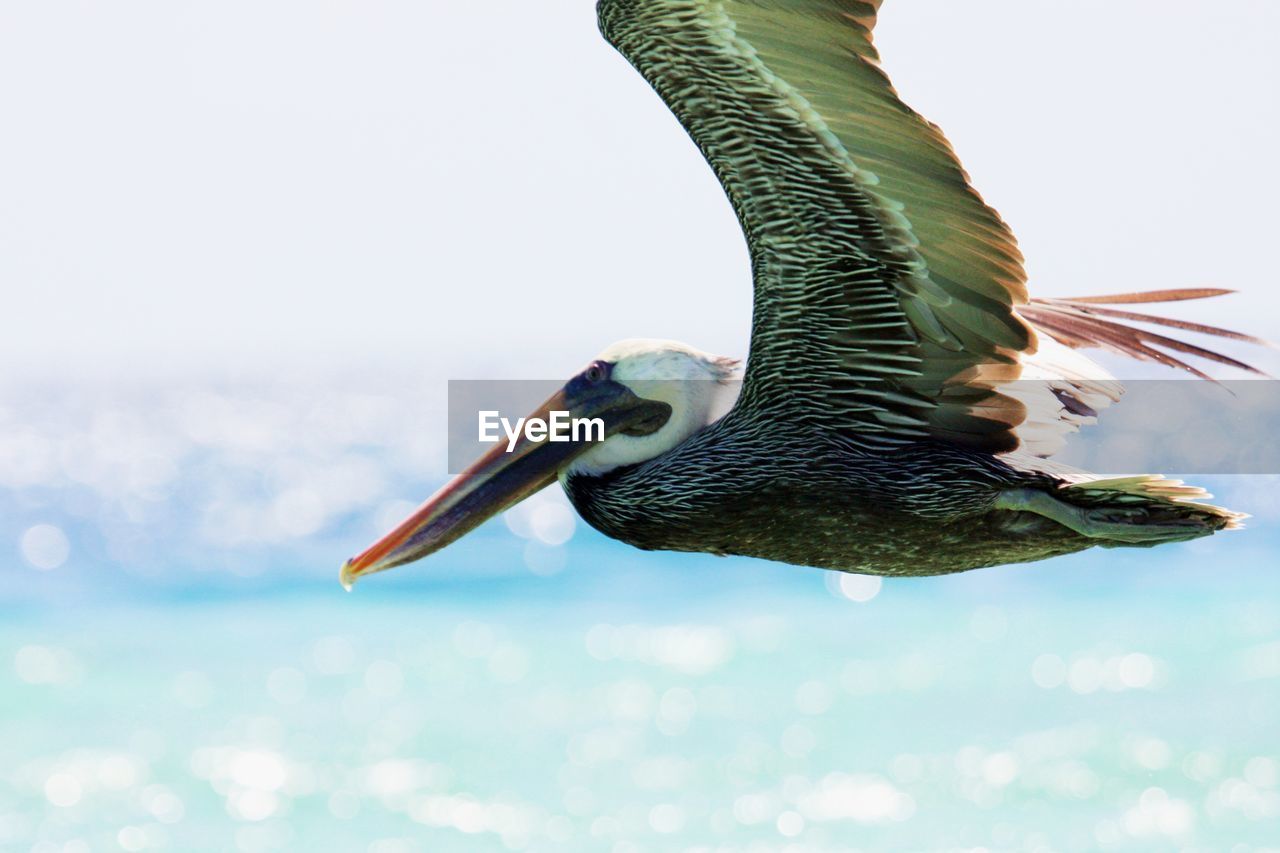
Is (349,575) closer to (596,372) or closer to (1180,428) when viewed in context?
(596,372)

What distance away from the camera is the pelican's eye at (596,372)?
233 inches

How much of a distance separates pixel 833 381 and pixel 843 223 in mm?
571

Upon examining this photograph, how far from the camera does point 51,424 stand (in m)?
43.5

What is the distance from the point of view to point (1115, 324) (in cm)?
635

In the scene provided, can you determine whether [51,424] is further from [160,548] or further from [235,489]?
[160,548]

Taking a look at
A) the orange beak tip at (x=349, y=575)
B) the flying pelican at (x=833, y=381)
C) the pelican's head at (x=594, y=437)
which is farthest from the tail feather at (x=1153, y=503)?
the orange beak tip at (x=349, y=575)

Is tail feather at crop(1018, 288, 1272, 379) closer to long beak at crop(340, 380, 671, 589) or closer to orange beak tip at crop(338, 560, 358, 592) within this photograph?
long beak at crop(340, 380, 671, 589)

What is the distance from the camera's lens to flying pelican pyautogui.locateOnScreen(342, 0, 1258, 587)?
16.1 ft

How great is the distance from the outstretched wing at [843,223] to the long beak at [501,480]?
510mm

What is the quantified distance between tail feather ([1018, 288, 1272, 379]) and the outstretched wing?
676mm

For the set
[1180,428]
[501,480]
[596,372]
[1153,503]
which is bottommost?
[1180,428]

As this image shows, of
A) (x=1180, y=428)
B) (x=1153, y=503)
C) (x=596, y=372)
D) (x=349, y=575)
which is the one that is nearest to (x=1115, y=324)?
(x=1153, y=503)

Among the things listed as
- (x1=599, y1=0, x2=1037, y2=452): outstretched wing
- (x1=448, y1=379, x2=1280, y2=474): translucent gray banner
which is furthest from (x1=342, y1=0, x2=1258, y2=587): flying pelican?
(x1=448, y1=379, x2=1280, y2=474): translucent gray banner

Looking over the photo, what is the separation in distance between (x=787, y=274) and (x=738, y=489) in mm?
671
